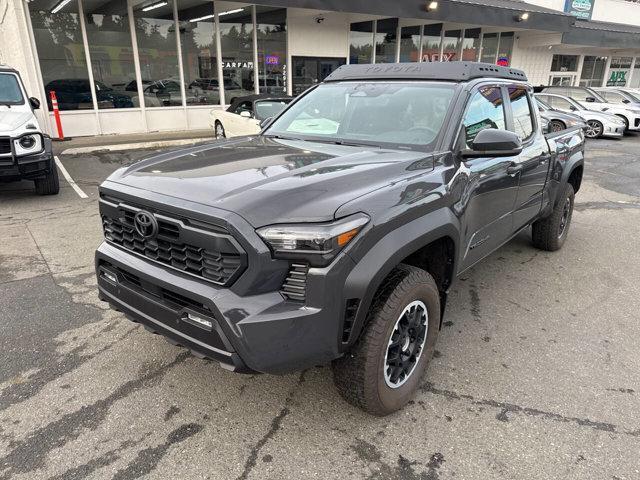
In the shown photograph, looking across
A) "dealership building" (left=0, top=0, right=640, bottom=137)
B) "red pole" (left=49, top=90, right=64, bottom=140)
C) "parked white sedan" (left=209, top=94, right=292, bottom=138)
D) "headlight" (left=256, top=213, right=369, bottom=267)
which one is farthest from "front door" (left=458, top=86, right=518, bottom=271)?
"red pole" (left=49, top=90, right=64, bottom=140)

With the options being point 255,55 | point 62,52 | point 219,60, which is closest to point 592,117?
point 255,55

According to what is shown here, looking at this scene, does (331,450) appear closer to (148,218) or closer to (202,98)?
(148,218)

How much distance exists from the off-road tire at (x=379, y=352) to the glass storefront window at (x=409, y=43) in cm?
1829

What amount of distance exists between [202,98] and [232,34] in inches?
86.2

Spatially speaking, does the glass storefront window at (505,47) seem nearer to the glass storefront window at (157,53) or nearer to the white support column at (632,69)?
the white support column at (632,69)

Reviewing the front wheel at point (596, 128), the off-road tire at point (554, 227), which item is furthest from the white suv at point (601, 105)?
the off-road tire at point (554, 227)

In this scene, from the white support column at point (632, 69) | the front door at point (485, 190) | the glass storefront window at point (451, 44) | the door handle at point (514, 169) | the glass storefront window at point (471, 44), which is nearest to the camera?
the front door at point (485, 190)

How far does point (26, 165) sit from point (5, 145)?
1.19 ft

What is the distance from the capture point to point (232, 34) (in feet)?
48.7

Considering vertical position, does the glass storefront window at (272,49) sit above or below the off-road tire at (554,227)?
above

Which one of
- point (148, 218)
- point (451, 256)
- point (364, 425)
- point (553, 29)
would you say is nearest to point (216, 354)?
point (148, 218)

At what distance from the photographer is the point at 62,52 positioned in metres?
12.4

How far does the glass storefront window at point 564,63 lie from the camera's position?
2555 cm

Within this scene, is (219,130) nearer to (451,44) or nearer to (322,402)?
(322,402)
